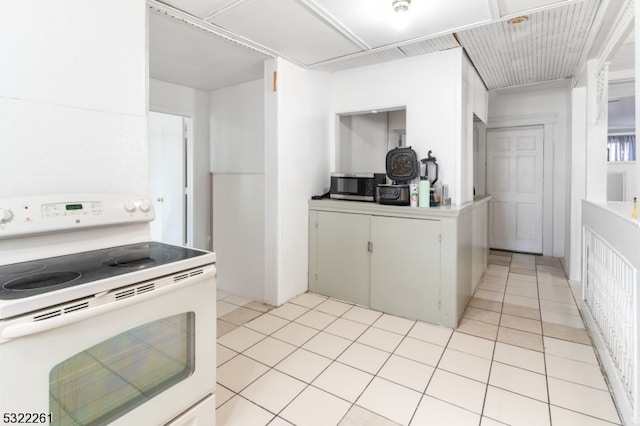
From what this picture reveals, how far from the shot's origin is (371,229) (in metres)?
2.95

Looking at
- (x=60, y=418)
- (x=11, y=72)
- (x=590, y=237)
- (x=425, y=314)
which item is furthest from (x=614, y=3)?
(x=60, y=418)

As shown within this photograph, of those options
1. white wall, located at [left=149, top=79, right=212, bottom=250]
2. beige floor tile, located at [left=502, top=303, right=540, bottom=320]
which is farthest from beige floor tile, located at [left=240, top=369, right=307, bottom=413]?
white wall, located at [left=149, top=79, right=212, bottom=250]

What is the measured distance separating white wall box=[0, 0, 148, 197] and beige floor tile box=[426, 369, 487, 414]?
6.57 feet

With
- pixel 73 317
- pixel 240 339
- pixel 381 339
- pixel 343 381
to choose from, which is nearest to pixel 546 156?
pixel 381 339

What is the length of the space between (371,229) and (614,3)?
2164mm

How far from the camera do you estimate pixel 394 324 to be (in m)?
2.69

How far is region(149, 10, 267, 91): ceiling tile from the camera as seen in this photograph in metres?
2.39

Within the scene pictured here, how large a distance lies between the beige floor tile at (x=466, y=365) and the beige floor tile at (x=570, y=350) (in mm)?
546

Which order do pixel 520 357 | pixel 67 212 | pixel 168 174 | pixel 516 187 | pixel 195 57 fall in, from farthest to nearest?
pixel 516 187 < pixel 168 174 < pixel 195 57 < pixel 520 357 < pixel 67 212

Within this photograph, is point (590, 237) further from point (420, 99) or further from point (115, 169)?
point (115, 169)

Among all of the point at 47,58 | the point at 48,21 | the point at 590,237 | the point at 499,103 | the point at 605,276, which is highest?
the point at 499,103

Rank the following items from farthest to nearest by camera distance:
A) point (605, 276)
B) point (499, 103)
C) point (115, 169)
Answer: point (499, 103) → point (605, 276) → point (115, 169)

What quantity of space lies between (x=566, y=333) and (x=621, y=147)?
7.88 meters

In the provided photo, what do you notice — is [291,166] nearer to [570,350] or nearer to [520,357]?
[520,357]
